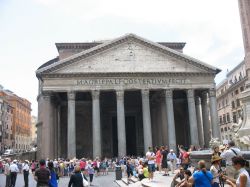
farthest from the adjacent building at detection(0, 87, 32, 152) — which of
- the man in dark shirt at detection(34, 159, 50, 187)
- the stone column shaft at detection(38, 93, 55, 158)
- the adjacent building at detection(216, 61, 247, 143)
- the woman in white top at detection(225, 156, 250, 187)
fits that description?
the woman in white top at detection(225, 156, 250, 187)

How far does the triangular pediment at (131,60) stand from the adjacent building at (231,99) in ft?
46.4

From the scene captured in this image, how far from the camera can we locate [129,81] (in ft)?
90.6

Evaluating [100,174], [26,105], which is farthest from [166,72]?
[26,105]

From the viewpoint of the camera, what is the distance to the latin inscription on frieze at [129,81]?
27.2 metres

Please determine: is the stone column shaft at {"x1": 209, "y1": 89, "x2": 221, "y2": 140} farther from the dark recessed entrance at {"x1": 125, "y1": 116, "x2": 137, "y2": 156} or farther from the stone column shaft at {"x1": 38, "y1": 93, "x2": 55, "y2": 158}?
the stone column shaft at {"x1": 38, "y1": 93, "x2": 55, "y2": 158}

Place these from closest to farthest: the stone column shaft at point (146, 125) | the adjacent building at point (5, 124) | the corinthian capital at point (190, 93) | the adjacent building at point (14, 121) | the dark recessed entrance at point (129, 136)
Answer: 1. the stone column shaft at point (146, 125)
2. the corinthian capital at point (190, 93)
3. the dark recessed entrance at point (129, 136)
4. the adjacent building at point (5, 124)
5. the adjacent building at point (14, 121)

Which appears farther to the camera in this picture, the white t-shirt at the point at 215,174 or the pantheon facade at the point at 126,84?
the pantheon facade at the point at 126,84

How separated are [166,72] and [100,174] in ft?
35.9

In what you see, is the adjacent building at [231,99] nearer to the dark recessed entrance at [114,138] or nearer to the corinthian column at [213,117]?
the corinthian column at [213,117]

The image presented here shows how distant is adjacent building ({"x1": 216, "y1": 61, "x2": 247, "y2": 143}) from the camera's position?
4097 cm

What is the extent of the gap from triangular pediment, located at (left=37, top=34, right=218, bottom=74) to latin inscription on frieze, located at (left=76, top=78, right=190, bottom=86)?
31.2 inches

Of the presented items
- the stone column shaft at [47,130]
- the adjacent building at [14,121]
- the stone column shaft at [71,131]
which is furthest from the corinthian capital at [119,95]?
the adjacent building at [14,121]

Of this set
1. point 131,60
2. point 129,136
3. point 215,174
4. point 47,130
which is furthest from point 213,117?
point 215,174

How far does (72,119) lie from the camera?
1040 inches
